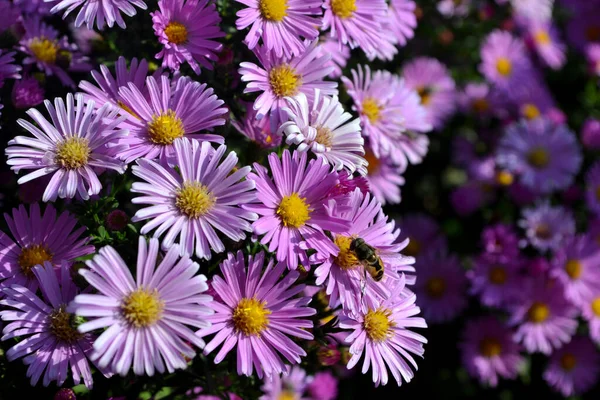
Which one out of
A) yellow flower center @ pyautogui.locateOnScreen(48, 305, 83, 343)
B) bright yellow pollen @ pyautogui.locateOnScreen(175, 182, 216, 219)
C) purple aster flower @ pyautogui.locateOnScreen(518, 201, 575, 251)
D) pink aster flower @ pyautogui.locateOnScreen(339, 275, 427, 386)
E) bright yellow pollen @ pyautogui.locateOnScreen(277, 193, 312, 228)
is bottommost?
purple aster flower @ pyautogui.locateOnScreen(518, 201, 575, 251)

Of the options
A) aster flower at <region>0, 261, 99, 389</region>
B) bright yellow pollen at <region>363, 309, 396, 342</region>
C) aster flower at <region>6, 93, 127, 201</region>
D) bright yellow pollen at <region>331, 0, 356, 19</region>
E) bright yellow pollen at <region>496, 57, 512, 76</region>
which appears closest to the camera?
aster flower at <region>0, 261, 99, 389</region>

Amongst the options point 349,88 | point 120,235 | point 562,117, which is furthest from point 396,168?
point 562,117

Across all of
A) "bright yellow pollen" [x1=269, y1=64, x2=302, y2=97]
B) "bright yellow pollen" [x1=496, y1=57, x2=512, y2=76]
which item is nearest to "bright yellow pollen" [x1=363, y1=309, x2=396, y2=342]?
"bright yellow pollen" [x1=269, y1=64, x2=302, y2=97]

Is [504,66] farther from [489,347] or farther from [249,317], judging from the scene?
[249,317]

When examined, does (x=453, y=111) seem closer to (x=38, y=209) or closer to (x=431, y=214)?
(x=431, y=214)

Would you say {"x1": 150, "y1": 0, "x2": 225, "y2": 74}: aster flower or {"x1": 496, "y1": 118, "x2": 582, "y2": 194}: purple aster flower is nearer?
{"x1": 150, "y1": 0, "x2": 225, "y2": 74}: aster flower

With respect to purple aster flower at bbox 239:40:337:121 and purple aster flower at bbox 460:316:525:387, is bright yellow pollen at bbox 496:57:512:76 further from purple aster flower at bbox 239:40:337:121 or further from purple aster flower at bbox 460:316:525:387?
purple aster flower at bbox 239:40:337:121

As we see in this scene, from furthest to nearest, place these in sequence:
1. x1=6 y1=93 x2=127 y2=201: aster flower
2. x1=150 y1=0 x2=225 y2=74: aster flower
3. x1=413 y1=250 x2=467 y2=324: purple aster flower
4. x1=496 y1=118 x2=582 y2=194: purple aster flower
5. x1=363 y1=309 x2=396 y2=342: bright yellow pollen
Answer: x1=496 y1=118 x2=582 y2=194: purple aster flower, x1=413 y1=250 x2=467 y2=324: purple aster flower, x1=150 y1=0 x2=225 y2=74: aster flower, x1=363 y1=309 x2=396 y2=342: bright yellow pollen, x1=6 y1=93 x2=127 y2=201: aster flower
